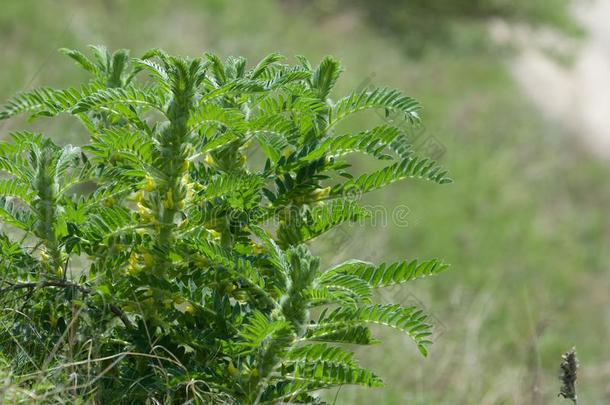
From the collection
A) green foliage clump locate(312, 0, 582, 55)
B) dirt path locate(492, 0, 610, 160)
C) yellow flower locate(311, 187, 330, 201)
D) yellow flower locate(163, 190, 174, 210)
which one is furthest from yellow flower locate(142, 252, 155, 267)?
dirt path locate(492, 0, 610, 160)

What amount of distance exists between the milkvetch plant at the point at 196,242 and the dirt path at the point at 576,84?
9.86 metres

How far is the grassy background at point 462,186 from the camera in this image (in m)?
5.10

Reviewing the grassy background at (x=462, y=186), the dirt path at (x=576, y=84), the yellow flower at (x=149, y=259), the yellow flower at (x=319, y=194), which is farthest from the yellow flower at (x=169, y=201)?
the dirt path at (x=576, y=84)

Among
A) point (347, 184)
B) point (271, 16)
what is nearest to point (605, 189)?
point (271, 16)

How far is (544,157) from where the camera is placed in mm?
10047

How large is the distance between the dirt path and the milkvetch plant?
986 cm

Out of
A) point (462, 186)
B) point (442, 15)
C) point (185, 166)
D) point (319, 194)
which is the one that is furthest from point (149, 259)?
point (442, 15)

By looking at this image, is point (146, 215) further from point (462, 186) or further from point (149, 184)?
point (462, 186)

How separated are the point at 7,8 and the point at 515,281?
4831 millimetres

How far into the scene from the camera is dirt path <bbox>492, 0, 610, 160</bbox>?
38.7 ft

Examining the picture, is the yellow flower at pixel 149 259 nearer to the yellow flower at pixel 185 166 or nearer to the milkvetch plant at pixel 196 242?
the milkvetch plant at pixel 196 242

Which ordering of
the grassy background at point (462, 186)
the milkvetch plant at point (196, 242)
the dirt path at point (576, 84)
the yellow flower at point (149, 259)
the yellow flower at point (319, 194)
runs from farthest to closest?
the dirt path at point (576, 84) < the grassy background at point (462, 186) < the yellow flower at point (319, 194) < the yellow flower at point (149, 259) < the milkvetch plant at point (196, 242)

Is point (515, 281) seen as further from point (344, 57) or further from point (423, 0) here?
point (423, 0)

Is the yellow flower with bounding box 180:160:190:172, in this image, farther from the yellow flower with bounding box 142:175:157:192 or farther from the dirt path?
the dirt path
